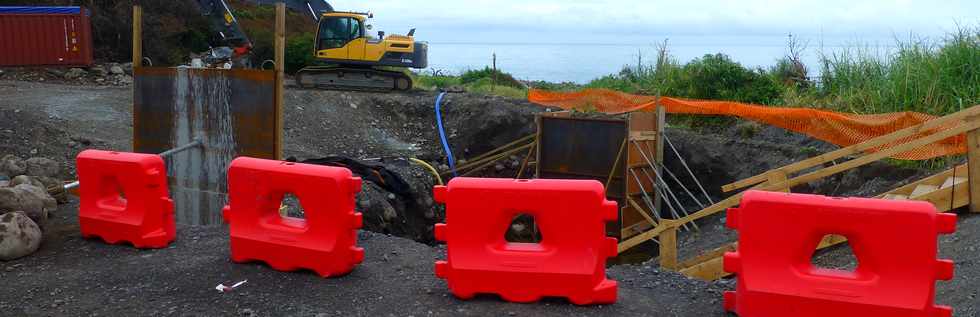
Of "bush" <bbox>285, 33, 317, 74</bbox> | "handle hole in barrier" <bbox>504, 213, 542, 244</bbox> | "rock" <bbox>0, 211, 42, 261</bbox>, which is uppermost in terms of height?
"bush" <bbox>285, 33, 317, 74</bbox>

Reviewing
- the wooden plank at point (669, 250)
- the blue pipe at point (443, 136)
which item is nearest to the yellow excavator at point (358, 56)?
the blue pipe at point (443, 136)

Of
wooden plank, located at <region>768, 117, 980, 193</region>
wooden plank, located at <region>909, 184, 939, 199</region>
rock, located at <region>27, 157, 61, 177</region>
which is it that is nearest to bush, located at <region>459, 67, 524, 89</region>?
rock, located at <region>27, 157, 61, 177</region>

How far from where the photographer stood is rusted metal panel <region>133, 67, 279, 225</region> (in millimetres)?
9625

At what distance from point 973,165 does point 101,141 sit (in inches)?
508

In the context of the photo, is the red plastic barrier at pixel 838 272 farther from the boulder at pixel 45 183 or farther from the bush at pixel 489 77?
the bush at pixel 489 77

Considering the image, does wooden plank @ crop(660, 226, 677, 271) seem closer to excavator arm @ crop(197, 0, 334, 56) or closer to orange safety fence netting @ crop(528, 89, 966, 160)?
orange safety fence netting @ crop(528, 89, 966, 160)

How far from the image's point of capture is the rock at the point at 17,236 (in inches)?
258

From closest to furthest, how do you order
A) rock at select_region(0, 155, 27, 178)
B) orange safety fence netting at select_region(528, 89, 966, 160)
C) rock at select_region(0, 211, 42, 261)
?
rock at select_region(0, 211, 42, 261)
rock at select_region(0, 155, 27, 178)
orange safety fence netting at select_region(528, 89, 966, 160)

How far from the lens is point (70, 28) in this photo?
24609 mm

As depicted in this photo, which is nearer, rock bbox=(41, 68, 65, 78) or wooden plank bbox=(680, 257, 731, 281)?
wooden plank bbox=(680, 257, 731, 281)

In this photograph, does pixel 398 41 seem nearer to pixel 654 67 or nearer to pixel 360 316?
pixel 654 67

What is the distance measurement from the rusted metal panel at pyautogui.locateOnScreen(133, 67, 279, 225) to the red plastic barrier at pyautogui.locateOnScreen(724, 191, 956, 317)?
5855 mm

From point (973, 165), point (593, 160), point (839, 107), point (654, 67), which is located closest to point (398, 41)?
point (654, 67)

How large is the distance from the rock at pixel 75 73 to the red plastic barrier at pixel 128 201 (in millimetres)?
19519
